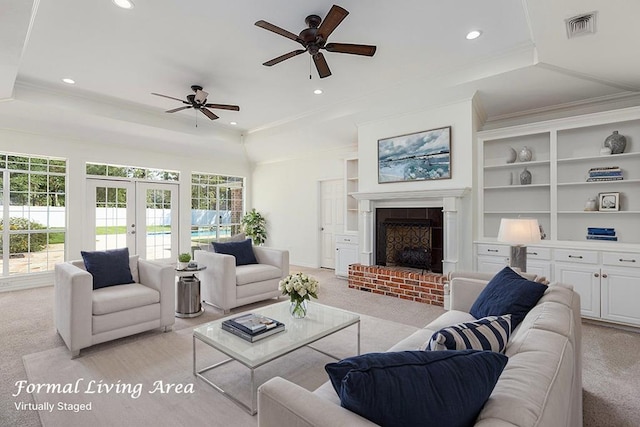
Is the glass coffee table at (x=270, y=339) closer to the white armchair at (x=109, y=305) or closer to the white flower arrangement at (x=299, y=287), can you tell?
the white flower arrangement at (x=299, y=287)

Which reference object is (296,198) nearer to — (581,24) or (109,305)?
(109,305)

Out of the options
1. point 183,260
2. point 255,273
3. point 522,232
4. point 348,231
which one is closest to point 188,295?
point 183,260

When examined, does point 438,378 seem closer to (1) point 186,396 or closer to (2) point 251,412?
(2) point 251,412

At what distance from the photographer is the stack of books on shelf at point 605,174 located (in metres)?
3.69

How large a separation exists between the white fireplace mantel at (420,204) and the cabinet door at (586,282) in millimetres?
1201

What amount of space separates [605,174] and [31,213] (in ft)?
27.4

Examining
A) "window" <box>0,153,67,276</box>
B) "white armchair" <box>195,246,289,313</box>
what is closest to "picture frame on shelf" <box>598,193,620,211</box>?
"white armchair" <box>195,246,289,313</box>

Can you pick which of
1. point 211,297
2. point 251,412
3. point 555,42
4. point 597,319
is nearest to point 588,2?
point 555,42

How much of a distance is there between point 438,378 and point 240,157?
7508 mm

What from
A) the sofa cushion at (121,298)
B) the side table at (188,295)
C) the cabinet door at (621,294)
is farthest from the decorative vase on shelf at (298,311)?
the cabinet door at (621,294)

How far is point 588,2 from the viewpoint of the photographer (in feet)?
7.39

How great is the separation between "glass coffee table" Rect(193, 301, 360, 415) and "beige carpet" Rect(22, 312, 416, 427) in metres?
0.09

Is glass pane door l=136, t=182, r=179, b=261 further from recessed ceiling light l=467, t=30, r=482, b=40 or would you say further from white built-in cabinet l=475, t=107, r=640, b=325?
recessed ceiling light l=467, t=30, r=482, b=40

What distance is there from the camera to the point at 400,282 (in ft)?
14.9
